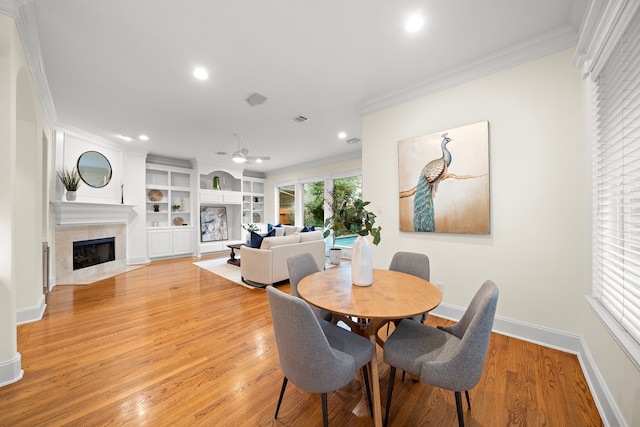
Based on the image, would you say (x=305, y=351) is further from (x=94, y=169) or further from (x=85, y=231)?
(x=94, y=169)

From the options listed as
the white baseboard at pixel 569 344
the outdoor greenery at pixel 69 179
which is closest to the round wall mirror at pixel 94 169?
the outdoor greenery at pixel 69 179

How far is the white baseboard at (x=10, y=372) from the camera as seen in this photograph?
1.71m

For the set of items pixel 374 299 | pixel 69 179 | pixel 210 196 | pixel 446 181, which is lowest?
pixel 374 299

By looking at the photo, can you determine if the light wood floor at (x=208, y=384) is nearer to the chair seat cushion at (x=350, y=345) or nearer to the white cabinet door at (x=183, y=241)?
the chair seat cushion at (x=350, y=345)

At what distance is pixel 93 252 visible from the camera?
16.2 ft

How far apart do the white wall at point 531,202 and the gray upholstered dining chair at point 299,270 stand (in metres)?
1.47

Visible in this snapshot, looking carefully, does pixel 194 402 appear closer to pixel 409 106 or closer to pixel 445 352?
pixel 445 352

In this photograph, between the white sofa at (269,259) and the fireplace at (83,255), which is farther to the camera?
the fireplace at (83,255)

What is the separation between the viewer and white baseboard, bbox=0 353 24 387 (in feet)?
5.62

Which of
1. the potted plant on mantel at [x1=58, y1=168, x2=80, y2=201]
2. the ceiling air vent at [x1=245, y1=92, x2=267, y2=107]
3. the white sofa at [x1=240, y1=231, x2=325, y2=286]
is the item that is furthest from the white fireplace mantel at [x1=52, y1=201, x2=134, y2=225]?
the ceiling air vent at [x1=245, y1=92, x2=267, y2=107]

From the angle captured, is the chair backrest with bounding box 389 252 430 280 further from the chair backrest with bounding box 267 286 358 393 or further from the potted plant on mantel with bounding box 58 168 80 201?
the potted plant on mantel with bounding box 58 168 80 201

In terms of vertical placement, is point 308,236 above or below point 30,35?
below

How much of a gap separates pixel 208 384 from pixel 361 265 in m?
1.37

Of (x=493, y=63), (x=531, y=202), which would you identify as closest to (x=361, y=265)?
(x=531, y=202)
